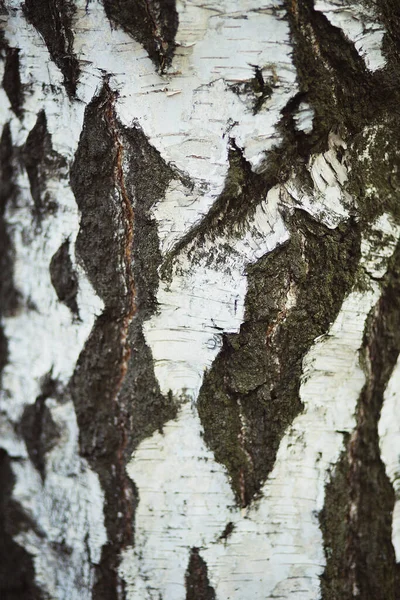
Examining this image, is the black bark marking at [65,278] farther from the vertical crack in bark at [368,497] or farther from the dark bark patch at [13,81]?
the vertical crack in bark at [368,497]

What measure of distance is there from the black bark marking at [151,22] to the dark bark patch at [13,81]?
172 millimetres

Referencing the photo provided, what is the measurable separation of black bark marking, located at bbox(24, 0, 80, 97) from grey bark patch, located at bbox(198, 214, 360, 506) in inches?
15.3

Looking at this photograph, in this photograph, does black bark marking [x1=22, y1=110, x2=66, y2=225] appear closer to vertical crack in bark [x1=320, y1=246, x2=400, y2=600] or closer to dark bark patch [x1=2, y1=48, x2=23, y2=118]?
dark bark patch [x1=2, y1=48, x2=23, y2=118]

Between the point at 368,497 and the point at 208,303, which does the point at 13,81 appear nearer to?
the point at 208,303

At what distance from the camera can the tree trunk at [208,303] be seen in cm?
75

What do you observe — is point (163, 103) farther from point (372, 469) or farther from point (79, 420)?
point (372, 469)

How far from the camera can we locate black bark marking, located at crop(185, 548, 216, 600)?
802 mm

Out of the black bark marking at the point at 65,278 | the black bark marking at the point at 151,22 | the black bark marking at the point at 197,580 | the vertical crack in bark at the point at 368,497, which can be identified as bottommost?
the black bark marking at the point at 197,580

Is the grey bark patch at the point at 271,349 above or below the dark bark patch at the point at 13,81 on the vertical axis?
below

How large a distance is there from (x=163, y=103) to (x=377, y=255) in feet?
1.23

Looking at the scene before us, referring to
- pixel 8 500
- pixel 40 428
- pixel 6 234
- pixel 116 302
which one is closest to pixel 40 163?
pixel 6 234

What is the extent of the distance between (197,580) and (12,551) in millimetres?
327

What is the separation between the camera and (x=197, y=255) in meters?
0.78

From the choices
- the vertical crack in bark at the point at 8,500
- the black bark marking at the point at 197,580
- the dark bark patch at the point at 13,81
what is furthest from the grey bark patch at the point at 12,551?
the dark bark patch at the point at 13,81
